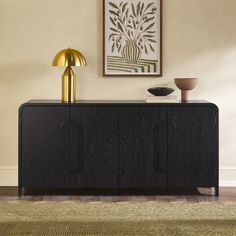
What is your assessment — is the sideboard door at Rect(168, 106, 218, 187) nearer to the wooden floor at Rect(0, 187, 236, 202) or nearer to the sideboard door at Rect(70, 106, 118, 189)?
the wooden floor at Rect(0, 187, 236, 202)

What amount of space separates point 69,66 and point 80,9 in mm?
575

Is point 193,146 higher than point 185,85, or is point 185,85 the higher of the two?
point 185,85

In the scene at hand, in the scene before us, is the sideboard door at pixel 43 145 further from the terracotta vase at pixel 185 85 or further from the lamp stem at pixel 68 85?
the terracotta vase at pixel 185 85

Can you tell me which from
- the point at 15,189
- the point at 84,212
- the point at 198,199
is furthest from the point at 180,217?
the point at 15,189

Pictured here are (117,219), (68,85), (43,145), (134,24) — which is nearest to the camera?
A: (117,219)

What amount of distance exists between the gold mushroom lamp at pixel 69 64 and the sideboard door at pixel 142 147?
440 millimetres

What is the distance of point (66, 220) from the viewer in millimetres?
1729

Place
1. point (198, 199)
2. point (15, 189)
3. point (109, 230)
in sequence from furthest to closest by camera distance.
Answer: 1. point (15, 189)
2. point (198, 199)
3. point (109, 230)

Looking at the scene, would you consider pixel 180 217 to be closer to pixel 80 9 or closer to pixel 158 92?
pixel 158 92

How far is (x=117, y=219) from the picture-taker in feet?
5.73

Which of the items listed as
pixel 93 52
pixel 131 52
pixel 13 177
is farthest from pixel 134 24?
pixel 13 177

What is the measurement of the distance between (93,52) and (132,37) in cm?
34

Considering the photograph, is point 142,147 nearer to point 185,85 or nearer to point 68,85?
point 185,85

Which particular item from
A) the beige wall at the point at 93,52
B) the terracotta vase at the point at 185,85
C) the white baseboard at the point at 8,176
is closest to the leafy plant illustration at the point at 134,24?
the beige wall at the point at 93,52
